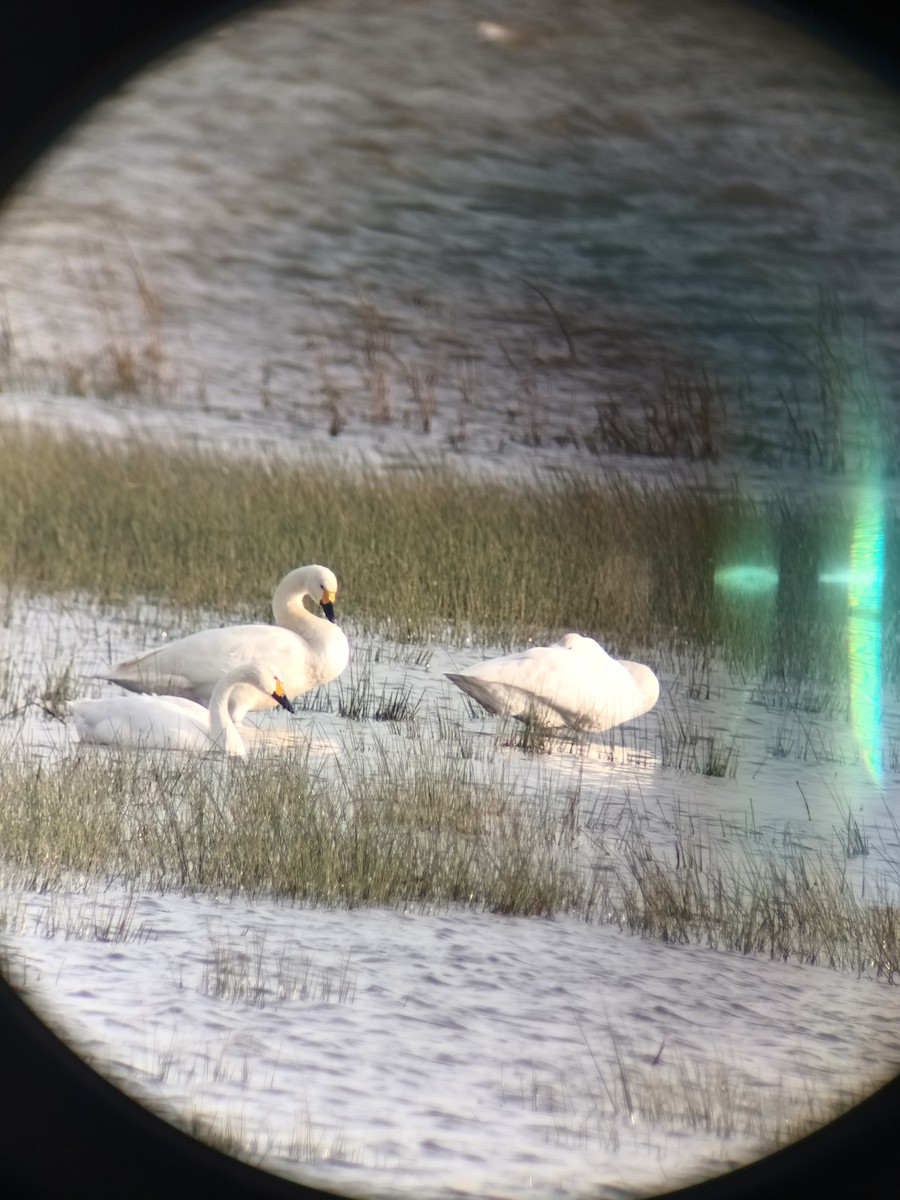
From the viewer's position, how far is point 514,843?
5.21 feet

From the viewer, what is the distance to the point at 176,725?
63.2 inches

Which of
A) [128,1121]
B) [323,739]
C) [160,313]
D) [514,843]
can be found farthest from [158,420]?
[128,1121]

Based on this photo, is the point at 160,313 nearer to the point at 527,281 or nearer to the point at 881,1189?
the point at 527,281

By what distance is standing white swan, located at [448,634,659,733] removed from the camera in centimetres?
158

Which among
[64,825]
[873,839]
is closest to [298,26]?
[64,825]

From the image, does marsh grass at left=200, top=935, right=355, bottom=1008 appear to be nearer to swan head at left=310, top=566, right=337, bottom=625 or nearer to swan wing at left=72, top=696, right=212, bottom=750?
swan wing at left=72, top=696, right=212, bottom=750

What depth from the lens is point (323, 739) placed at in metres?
1.61

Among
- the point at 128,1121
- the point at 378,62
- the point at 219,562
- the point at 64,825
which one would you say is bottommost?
the point at 128,1121

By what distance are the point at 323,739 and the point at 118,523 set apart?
1.11 ft

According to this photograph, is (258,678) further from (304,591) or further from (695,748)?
(695,748)

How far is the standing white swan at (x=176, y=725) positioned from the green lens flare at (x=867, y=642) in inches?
25.0

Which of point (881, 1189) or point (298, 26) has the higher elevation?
point (298, 26)

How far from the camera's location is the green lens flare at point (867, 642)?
156 centimetres

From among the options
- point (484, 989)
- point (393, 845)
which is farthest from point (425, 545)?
point (484, 989)
